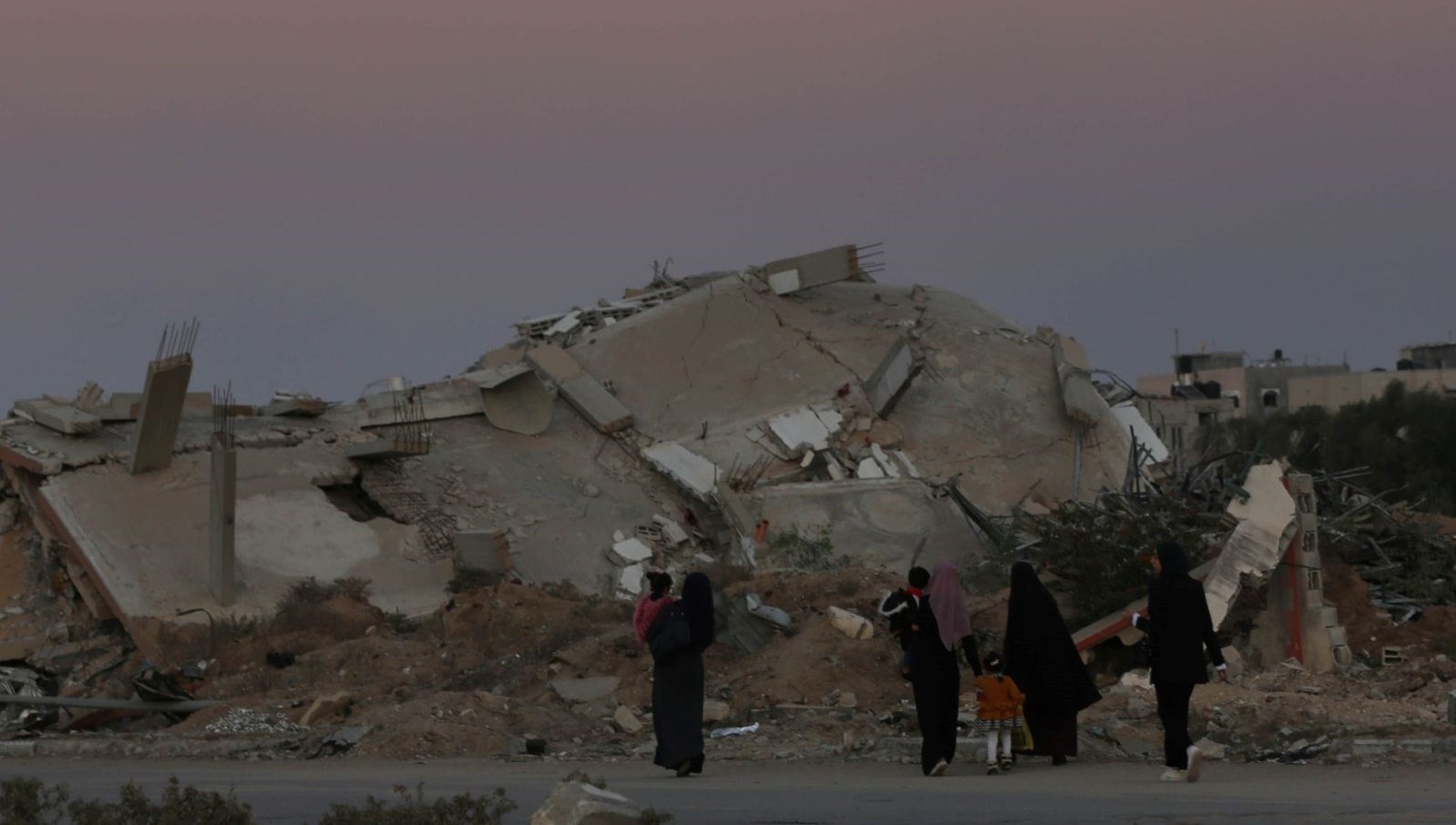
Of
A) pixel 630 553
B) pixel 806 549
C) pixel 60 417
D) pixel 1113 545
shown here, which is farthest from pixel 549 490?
pixel 1113 545

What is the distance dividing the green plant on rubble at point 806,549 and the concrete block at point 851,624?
204 inches

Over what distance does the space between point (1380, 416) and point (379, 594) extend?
4612 cm

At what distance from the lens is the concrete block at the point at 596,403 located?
2528 centimetres

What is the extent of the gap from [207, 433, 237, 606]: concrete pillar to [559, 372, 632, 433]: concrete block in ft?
18.8

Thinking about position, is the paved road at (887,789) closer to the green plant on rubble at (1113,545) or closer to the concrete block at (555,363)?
the green plant on rubble at (1113,545)

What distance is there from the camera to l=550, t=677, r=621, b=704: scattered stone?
→ 15.4 m

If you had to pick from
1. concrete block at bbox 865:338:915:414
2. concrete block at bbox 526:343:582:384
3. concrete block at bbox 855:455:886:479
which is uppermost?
concrete block at bbox 526:343:582:384

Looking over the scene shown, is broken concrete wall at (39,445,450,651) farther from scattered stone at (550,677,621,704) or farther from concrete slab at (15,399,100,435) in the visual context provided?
scattered stone at (550,677,621,704)

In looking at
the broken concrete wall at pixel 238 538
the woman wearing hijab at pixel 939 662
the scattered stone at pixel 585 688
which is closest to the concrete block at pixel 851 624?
the scattered stone at pixel 585 688

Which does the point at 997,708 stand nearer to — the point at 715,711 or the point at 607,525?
the point at 715,711

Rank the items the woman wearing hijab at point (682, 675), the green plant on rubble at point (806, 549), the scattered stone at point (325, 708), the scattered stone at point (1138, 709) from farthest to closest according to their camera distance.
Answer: the green plant on rubble at point (806, 549) < the scattered stone at point (325, 708) < the scattered stone at point (1138, 709) < the woman wearing hijab at point (682, 675)

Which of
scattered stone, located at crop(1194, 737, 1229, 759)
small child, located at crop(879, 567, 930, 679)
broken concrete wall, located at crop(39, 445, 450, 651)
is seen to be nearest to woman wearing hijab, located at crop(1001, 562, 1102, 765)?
small child, located at crop(879, 567, 930, 679)

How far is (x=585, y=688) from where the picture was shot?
15.5 meters

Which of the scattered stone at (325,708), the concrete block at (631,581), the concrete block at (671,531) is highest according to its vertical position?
the concrete block at (671,531)
